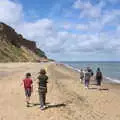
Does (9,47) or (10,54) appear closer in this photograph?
(10,54)

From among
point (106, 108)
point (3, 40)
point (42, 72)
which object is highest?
point (3, 40)

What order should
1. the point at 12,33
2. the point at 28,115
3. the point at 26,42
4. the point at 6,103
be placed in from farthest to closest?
the point at 26,42 → the point at 12,33 → the point at 6,103 → the point at 28,115

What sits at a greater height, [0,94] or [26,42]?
[26,42]

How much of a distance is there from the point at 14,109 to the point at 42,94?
1.81 metres

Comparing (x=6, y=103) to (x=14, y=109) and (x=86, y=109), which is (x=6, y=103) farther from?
(x=86, y=109)

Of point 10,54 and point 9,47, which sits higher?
point 9,47

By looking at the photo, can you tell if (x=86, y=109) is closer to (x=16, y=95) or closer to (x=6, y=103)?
(x=6, y=103)

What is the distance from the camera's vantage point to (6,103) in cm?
1853

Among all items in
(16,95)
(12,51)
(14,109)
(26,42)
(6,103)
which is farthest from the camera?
(26,42)

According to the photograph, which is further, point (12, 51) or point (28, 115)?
point (12, 51)

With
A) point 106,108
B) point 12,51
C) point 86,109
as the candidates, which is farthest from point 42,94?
point 12,51

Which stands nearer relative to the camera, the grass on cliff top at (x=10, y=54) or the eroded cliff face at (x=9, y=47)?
the grass on cliff top at (x=10, y=54)

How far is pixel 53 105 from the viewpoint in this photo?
693 inches

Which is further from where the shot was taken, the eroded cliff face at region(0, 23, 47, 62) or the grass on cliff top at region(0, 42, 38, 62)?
the eroded cliff face at region(0, 23, 47, 62)
